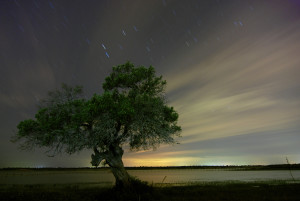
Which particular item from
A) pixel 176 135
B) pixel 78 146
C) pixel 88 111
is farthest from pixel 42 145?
pixel 176 135

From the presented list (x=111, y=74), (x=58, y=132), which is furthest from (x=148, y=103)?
(x=58, y=132)

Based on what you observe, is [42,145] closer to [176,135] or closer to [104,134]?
[104,134]

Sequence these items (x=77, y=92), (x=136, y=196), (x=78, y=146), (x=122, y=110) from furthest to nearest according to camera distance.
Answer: (x=77, y=92) < (x=78, y=146) < (x=122, y=110) < (x=136, y=196)

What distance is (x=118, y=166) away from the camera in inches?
827

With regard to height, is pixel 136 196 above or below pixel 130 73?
below

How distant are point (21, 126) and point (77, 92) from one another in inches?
249

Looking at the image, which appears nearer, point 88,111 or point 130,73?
point 88,111

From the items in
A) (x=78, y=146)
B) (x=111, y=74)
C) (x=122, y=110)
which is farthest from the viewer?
(x=111, y=74)

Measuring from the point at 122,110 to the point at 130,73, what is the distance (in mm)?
6442

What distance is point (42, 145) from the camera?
2136cm

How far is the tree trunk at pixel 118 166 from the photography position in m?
20.3

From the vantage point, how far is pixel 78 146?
20.1 m

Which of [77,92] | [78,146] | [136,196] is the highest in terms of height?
[77,92]

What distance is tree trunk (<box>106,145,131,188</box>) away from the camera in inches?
798
